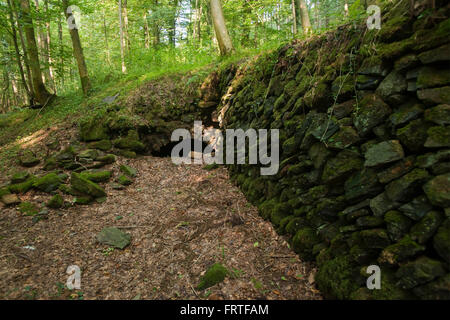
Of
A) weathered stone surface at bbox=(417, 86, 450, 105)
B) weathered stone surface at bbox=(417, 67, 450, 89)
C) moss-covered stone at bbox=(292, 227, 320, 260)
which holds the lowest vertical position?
moss-covered stone at bbox=(292, 227, 320, 260)

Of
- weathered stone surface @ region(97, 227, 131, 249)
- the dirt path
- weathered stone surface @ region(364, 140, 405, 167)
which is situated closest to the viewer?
weathered stone surface @ region(364, 140, 405, 167)

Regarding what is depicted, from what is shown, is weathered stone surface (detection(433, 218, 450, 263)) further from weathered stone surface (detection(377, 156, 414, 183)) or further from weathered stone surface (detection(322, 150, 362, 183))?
weathered stone surface (detection(322, 150, 362, 183))

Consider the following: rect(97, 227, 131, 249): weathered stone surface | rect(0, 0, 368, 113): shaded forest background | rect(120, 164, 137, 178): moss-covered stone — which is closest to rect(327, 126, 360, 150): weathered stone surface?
rect(0, 0, 368, 113): shaded forest background

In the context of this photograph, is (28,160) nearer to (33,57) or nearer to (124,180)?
(124,180)

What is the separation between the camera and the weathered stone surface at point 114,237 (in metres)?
4.00

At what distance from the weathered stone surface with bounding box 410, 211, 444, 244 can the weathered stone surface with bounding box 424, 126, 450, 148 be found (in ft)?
1.97

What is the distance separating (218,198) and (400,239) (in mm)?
3638

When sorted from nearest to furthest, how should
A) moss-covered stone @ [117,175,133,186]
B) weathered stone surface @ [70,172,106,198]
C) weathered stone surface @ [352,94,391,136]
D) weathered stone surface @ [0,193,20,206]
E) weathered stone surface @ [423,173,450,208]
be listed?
weathered stone surface @ [423,173,450,208], weathered stone surface @ [352,94,391,136], weathered stone surface @ [0,193,20,206], weathered stone surface @ [70,172,106,198], moss-covered stone @ [117,175,133,186]

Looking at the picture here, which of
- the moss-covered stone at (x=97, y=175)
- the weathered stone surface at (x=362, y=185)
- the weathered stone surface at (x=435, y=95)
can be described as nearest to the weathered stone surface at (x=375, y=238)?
the weathered stone surface at (x=362, y=185)

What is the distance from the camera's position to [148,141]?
802cm

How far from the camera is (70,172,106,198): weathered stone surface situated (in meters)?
5.31

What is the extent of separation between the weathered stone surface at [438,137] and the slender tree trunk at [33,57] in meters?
11.9

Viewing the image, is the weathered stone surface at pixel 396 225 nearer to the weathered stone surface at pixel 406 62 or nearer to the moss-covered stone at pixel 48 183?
the weathered stone surface at pixel 406 62
